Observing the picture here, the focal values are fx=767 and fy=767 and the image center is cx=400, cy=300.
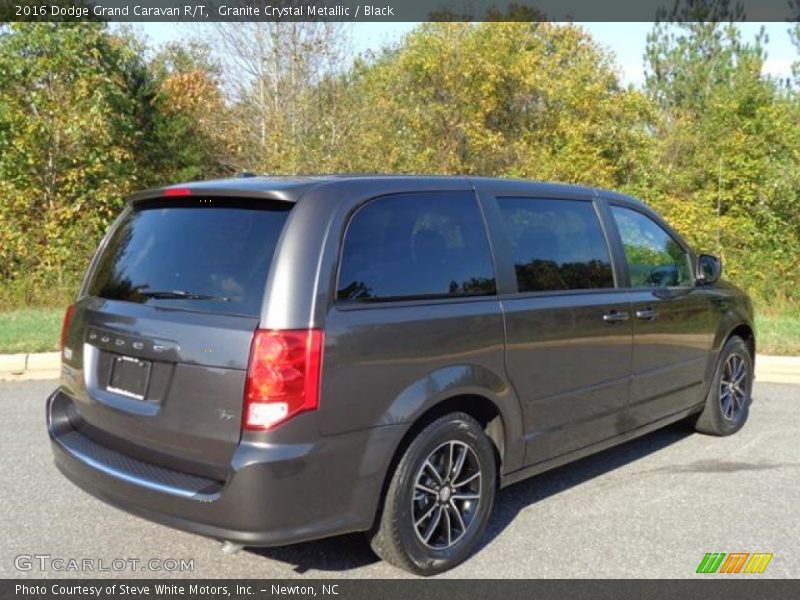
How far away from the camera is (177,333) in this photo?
3.08 meters

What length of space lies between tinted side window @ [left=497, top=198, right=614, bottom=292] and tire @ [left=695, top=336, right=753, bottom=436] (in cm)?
164

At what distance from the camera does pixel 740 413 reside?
19.2ft

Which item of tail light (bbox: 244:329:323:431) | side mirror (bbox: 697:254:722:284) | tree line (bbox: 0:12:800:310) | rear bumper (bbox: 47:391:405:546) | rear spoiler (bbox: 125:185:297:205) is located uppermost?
tree line (bbox: 0:12:800:310)

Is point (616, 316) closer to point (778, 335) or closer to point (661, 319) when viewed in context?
point (661, 319)

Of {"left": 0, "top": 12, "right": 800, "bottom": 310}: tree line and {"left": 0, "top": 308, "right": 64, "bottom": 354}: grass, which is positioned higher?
{"left": 0, "top": 12, "right": 800, "bottom": 310}: tree line

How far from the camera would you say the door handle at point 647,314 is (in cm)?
459

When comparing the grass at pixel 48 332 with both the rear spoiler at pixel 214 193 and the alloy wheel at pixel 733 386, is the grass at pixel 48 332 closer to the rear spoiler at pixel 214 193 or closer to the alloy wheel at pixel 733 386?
the alloy wheel at pixel 733 386

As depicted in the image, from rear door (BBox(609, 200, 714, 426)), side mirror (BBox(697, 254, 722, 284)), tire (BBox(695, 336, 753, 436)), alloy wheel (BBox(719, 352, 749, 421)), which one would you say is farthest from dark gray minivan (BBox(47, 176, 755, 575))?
alloy wheel (BBox(719, 352, 749, 421))

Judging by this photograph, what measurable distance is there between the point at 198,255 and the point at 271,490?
1049 mm

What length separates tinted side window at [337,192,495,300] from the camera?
3.21 metres

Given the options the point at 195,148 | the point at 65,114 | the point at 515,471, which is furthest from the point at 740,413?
the point at 195,148

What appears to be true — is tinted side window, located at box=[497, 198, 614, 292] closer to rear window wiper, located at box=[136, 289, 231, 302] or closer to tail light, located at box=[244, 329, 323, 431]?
tail light, located at box=[244, 329, 323, 431]

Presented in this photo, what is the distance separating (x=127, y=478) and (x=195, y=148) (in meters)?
20.6
